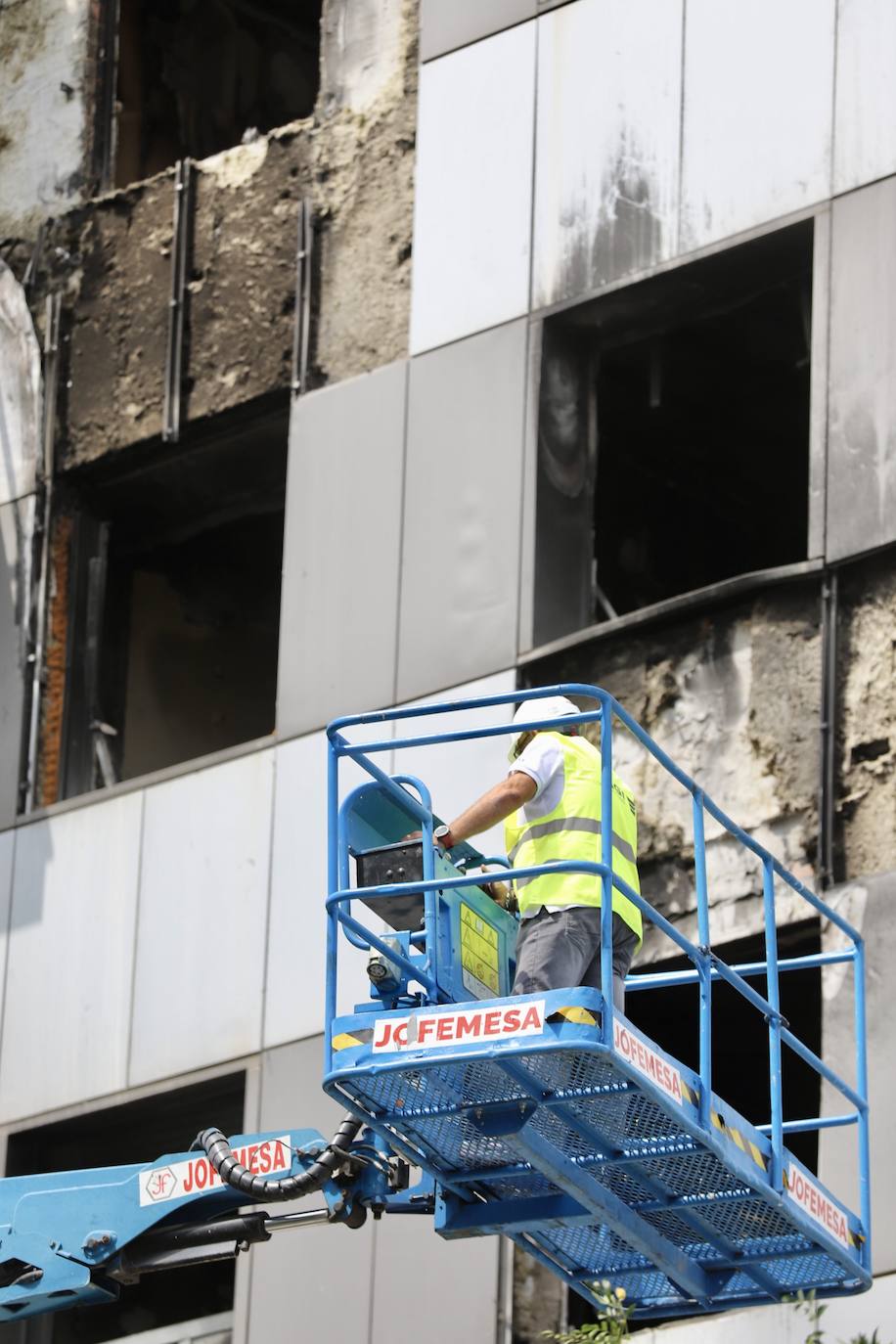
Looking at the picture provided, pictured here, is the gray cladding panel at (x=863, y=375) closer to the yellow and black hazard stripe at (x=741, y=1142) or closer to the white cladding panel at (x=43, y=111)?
the yellow and black hazard stripe at (x=741, y=1142)

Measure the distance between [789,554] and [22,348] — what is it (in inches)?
232

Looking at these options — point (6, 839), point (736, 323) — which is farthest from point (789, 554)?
point (6, 839)

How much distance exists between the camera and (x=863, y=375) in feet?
50.1

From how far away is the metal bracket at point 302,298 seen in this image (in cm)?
1836

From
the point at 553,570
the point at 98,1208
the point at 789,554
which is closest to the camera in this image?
the point at 98,1208

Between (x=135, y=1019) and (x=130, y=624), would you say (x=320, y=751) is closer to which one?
(x=135, y=1019)

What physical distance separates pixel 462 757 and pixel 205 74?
8.16 metres

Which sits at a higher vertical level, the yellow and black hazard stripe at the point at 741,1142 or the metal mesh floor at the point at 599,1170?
the yellow and black hazard stripe at the point at 741,1142

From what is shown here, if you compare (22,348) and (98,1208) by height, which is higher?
(22,348)

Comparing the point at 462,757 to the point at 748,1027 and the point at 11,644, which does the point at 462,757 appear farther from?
the point at 11,644

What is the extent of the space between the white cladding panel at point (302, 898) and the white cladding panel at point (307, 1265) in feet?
0.84

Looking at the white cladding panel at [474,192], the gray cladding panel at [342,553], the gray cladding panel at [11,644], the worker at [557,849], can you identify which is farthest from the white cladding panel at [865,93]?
the gray cladding panel at [11,644]

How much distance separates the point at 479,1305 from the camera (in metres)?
15.0

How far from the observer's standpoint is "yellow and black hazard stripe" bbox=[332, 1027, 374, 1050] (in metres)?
10.5
